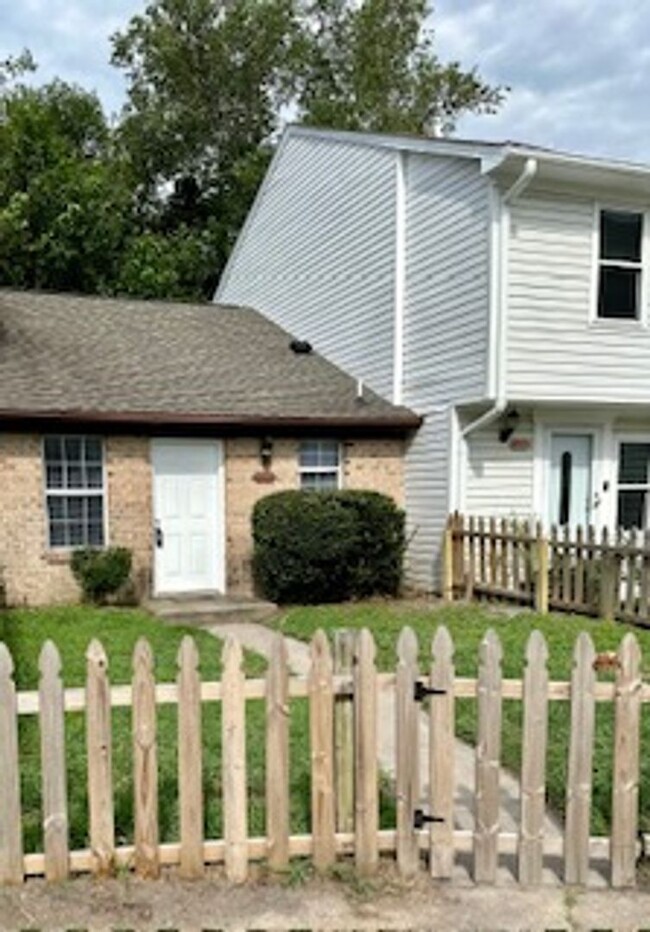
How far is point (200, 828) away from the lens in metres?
3.40

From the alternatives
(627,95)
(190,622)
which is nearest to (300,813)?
(190,622)

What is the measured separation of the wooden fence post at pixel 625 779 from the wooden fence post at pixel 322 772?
1.24 m

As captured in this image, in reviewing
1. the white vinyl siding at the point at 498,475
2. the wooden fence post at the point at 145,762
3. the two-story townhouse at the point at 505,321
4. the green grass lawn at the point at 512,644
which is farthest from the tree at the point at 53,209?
the wooden fence post at the point at 145,762

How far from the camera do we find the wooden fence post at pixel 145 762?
330 centimetres

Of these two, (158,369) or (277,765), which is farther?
(158,369)

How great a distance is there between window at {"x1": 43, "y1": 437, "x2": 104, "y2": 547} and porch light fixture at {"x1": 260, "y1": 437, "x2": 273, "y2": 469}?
2352 mm

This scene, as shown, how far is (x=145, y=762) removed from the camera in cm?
338

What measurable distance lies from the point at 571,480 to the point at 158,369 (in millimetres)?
6869

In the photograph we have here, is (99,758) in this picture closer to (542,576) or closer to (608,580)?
(608,580)

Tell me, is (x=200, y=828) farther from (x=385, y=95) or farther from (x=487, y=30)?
(x=385, y=95)

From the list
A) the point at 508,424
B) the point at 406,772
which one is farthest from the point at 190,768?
the point at 508,424

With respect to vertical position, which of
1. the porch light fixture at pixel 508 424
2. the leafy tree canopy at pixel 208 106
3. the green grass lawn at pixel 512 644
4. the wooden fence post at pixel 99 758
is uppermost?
the leafy tree canopy at pixel 208 106

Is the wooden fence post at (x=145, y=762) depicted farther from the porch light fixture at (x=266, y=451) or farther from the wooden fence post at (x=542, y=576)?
the porch light fixture at (x=266, y=451)

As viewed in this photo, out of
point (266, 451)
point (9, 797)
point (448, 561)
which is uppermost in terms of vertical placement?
point (266, 451)
